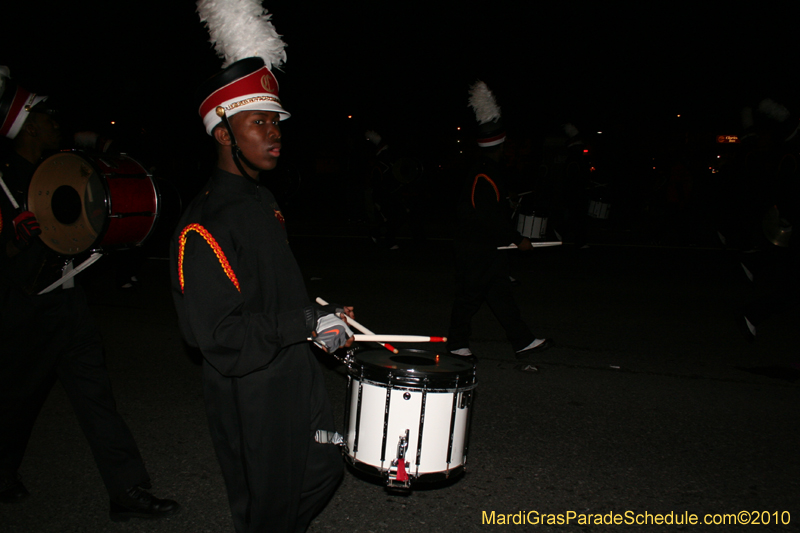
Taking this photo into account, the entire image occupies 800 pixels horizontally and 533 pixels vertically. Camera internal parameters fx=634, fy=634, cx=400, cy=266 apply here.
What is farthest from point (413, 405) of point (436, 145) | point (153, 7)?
point (436, 145)

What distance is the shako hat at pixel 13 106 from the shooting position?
306cm

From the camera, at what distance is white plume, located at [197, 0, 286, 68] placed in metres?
2.32

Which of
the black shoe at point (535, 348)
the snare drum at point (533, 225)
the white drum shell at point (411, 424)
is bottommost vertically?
the black shoe at point (535, 348)

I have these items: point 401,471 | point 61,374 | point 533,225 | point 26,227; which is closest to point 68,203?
point 26,227

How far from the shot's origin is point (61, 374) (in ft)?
10.2

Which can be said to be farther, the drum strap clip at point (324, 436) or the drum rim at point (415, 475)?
the drum rim at point (415, 475)

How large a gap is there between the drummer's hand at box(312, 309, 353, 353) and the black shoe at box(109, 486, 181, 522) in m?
1.64

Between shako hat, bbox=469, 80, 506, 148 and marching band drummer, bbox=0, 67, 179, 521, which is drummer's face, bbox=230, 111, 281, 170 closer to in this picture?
marching band drummer, bbox=0, 67, 179, 521

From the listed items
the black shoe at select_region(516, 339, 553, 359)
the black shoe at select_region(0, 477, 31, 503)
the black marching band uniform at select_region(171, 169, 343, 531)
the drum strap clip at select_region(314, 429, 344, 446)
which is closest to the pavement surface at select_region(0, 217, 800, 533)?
the black shoe at select_region(0, 477, 31, 503)

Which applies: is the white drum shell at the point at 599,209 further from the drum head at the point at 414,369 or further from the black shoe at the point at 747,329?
the drum head at the point at 414,369

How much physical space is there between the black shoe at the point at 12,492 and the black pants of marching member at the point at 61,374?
7.4 inches

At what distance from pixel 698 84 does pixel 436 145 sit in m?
15.6

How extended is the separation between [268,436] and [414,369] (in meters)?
0.70

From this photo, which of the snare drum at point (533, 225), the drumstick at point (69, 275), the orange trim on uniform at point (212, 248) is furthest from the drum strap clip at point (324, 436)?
the snare drum at point (533, 225)
